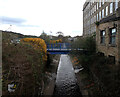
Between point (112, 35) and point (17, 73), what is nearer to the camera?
point (17, 73)

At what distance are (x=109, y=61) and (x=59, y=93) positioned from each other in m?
6.61

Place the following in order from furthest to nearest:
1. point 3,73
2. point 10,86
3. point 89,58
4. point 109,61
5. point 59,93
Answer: point 89,58 → point 59,93 → point 109,61 → point 3,73 → point 10,86

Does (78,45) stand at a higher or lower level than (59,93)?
higher

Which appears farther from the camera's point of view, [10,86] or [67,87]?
[67,87]

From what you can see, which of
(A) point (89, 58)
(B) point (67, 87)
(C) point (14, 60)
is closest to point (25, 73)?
(C) point (14, 60)

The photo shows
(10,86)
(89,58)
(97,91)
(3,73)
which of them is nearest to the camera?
(10,86)

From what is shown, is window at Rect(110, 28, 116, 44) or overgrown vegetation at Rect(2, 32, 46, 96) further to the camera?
window at Rect(110, 28, 116, 44)

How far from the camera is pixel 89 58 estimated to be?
14.6 meters

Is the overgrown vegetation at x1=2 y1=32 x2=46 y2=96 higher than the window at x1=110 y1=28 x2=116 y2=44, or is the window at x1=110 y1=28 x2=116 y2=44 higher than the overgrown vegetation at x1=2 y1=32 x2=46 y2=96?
the window at x1=110 y1=28 x2=116 y2=44

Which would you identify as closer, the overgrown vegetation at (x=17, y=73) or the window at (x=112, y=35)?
the overgrown vegetation at (x=17, y=73)

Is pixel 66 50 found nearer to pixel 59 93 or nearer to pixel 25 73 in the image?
pixel 59 93

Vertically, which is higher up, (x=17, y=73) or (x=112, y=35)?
(x=112, y=35)

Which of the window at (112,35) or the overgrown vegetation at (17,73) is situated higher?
the window at (112,35)

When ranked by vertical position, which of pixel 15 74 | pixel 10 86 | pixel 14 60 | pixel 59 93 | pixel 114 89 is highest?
pixel 14 60
